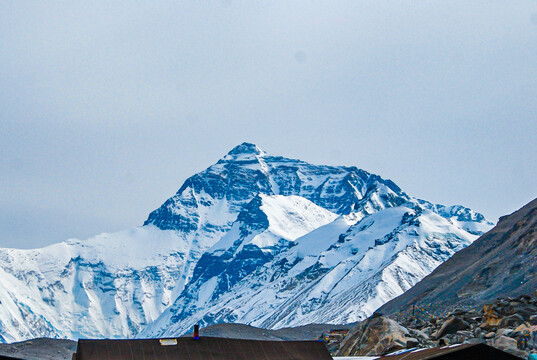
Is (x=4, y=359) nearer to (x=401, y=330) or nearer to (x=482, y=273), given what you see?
(x=401, y=330)

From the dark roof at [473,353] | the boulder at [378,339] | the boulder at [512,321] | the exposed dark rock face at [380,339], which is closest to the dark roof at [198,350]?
the dark roof at [473,353]

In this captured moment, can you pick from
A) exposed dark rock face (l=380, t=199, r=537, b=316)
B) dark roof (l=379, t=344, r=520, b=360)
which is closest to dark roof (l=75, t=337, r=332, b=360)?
dark roof (l=379, t=344, r=520, b=360)

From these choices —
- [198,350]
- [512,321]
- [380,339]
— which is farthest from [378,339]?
[198,350]

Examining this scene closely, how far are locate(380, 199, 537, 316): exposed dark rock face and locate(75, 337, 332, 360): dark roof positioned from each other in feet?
233

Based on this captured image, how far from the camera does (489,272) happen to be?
14662 cm

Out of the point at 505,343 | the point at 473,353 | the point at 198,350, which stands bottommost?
the point at 198,350

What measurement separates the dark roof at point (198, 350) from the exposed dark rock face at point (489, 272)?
71097 mm

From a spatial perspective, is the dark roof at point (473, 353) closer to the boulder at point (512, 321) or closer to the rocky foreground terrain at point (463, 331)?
the rocky foreground terrain at point (463, 331)

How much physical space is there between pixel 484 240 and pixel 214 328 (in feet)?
219

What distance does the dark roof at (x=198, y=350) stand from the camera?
42.2 m

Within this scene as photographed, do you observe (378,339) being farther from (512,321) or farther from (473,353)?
(473,353)

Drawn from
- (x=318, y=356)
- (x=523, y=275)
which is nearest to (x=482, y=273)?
(x=523, y=275)

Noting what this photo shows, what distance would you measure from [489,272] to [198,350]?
11229cm

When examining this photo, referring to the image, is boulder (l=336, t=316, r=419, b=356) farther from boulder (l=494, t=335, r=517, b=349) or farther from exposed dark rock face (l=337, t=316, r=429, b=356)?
boulder (l=494, t=335, r=517, b=349)
